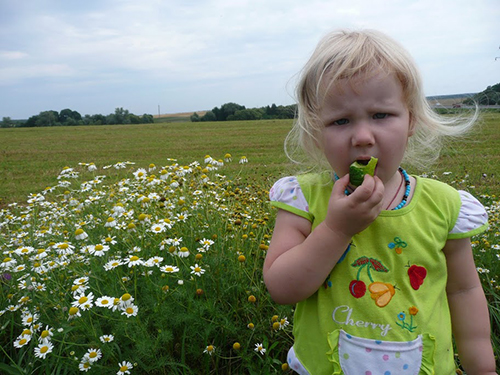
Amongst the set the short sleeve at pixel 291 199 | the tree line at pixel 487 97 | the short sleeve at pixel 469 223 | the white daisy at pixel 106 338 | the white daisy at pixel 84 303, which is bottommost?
the white daisy at pixel 106 338

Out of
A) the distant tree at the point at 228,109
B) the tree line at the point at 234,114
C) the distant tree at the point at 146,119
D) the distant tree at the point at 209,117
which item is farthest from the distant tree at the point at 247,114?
the distant tree at the point at 146,119

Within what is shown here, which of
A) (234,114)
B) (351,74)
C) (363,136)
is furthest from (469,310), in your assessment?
(234,114)

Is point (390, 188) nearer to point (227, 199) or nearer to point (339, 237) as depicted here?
point (339, 237)

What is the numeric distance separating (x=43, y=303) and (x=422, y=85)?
6.88 ft

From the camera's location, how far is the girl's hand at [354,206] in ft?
3.61

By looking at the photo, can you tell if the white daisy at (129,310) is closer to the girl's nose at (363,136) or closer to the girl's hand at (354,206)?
the girl's hand at (354,206)

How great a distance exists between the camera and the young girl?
1.19 meters

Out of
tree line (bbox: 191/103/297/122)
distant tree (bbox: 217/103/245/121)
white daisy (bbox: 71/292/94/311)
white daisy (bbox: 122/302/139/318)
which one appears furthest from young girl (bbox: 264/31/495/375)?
distant tree (bbox: 217/103/245/121)

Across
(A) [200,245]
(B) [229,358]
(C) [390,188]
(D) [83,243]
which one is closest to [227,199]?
(A) [200,245]

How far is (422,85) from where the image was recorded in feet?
4.52

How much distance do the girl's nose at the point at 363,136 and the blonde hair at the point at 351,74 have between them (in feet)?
0.43

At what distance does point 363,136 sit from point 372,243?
1.14 ft

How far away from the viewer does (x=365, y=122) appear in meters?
1.20

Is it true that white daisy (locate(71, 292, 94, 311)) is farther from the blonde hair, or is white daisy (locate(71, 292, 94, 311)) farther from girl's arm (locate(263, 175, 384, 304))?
the blonde hair
